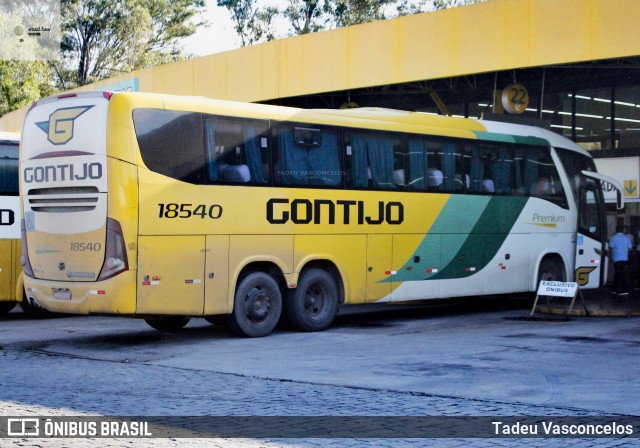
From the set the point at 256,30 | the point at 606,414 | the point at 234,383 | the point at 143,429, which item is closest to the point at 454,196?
the point at 234,383

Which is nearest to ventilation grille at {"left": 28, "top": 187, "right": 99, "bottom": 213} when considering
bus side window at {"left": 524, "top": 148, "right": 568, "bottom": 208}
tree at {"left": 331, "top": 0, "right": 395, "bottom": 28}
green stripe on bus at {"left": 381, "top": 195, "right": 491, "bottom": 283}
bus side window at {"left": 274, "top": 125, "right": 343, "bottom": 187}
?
bus side window at {"left": 274, "top": 125, "right": 343, "bottom": 187}

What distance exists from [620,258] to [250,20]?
44.8 metres

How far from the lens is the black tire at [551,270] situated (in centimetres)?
2138

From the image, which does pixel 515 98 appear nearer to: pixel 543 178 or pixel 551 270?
pixel 543 178

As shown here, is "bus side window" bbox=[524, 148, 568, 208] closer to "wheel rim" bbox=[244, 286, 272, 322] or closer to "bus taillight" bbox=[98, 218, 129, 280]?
"wheel rim" bbox=[244, 286, 272, 322]

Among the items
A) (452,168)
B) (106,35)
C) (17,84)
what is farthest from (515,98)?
(106,35)

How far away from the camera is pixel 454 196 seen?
19.3m

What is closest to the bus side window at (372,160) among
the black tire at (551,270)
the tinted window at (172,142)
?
the tinted window at (172,142)

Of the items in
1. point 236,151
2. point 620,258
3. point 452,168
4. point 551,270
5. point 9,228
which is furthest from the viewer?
point 620,258

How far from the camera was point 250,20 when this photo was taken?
67062 millimetres

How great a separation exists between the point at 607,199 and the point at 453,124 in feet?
24.1

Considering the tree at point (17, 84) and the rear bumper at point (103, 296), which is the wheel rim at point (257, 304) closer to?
the rear bumper at point (103, 296)

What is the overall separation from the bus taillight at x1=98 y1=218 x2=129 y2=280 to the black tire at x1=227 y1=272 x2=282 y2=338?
205cm

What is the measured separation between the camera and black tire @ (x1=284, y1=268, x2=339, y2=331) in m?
16.6
